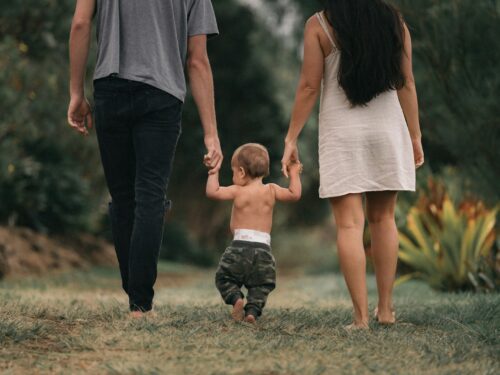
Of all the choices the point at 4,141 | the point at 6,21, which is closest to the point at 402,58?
the point at 4,141

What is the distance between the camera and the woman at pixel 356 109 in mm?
4707

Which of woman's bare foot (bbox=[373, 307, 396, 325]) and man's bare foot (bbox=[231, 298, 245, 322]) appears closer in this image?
man's bare foot (bbox=[231, 298, 245, 322])

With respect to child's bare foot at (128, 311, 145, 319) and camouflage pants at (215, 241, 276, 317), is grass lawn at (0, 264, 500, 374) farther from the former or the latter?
camouflage pants at (215, 241, 276, 317)

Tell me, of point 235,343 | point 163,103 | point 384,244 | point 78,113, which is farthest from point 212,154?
point 235,343

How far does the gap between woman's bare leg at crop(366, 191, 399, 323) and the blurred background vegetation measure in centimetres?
247

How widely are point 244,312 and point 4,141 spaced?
6181mm

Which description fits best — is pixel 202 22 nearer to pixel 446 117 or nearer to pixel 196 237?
pixel 446 117

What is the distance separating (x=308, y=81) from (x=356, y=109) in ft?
1.00

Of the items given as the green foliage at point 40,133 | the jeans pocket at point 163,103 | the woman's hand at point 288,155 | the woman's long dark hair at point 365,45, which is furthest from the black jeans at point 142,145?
the green foliage at point 40,133

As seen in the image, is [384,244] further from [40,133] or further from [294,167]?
[40,133]

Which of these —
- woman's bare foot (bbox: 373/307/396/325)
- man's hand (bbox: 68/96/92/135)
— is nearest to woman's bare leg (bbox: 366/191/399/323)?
woman's bare foot (bbox: 373/307/396/325)

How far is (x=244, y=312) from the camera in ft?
16.3

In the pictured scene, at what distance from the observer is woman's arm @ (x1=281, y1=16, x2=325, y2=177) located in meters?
4.74

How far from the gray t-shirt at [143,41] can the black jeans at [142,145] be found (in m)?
0.07
